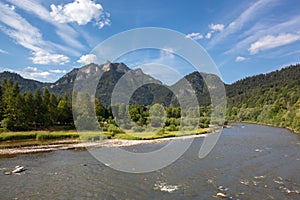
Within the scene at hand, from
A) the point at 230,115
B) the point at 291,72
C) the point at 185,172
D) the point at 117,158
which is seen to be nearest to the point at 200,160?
the point at 185,172

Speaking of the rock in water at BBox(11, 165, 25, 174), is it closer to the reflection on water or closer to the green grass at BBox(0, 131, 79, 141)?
the reflection on water

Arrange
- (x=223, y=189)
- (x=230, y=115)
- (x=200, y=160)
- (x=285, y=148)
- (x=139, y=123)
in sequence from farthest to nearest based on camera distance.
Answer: (x=230, y=115) < (x=139, y=123) < (x=285, y=148) < (x=200, y=160) < (x=223, y=189)

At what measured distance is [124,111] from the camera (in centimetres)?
6738

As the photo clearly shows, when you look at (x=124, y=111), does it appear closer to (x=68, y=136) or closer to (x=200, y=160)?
(x=68, y=136)

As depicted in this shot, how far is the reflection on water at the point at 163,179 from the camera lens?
60.0 feet

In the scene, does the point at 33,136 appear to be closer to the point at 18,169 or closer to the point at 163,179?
the point at 18,169

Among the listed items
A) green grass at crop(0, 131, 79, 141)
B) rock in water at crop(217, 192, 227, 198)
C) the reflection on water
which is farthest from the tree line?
rock in water at crop(217, 192, 227, 198)

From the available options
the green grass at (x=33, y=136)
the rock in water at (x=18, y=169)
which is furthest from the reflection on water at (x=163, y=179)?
the green grass at (x=33, y=136)

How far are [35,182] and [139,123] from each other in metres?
45.8

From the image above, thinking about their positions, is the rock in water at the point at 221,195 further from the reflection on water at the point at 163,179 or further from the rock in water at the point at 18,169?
the rock in water at the point at 18,169

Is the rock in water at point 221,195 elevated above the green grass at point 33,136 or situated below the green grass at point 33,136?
below

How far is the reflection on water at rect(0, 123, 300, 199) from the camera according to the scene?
18297mm

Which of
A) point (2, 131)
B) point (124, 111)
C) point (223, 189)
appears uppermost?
point (124, 111)

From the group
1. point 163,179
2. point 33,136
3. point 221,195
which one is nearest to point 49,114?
point 33,136
